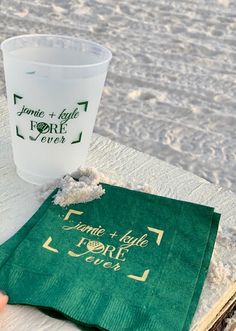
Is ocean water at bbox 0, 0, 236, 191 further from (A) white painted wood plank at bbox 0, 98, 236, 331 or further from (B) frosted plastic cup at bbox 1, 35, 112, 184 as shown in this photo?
(B) frosted plastic cup at bbox 1, 35, 112, 184

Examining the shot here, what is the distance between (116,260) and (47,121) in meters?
0.26

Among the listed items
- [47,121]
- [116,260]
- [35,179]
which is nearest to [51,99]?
[47,121]

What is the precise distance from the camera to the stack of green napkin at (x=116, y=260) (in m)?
0.75

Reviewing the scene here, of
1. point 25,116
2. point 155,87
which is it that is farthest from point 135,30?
point 25,116

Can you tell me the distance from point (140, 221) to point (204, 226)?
0.10m

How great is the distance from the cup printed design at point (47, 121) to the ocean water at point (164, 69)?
2.53ft

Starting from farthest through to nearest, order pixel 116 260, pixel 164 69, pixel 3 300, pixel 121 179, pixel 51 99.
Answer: pixel 164 69
pixel 121 179
pixel 51 99
pixel 116 260
pixel 3 300

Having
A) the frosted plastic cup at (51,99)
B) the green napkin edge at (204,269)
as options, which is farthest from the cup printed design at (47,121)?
the green napkin edge at (204,269)

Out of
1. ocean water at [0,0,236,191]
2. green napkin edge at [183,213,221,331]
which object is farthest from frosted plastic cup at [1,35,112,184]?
ocean water at [0,0,236,191]

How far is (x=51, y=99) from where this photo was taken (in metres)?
0.94

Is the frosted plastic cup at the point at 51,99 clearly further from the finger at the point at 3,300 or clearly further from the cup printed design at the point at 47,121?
the finger at the point at 3,300

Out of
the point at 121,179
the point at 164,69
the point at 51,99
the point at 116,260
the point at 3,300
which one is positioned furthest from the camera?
the point at 164,69

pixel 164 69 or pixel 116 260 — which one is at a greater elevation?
pixel 116 260

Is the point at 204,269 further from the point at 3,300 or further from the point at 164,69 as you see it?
the point at 164,69
